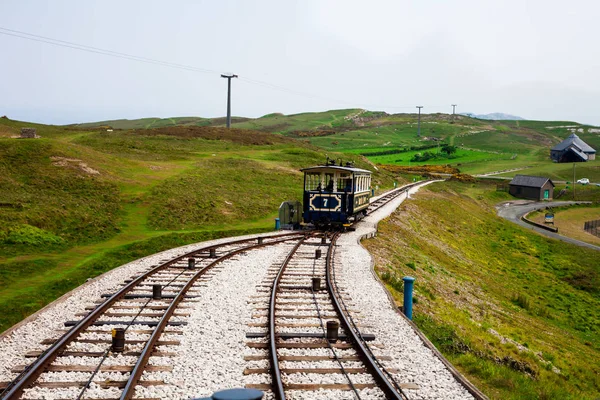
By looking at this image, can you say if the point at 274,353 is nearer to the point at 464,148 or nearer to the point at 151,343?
the point at 151,343

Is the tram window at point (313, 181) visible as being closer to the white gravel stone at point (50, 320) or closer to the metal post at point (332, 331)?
the white gravel stone at point (50, 320)

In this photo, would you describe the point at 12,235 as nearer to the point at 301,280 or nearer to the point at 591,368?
the point at 301,280

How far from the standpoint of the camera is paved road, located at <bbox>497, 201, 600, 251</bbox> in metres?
54.1

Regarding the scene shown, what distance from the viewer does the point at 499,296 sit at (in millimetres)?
27203

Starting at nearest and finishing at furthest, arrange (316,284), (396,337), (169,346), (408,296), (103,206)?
(169,346) → (396,337) → (408,296) → (316,284) → (103,206)

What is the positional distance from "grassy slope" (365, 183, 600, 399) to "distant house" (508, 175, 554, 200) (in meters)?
33.3

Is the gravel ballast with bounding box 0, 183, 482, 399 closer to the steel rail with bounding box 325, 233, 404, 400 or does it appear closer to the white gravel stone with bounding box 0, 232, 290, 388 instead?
the white gravel stone with bounding box 0, 232, 290, 388

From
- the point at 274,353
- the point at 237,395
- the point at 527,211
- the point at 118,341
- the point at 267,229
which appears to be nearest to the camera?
the point at 237,395

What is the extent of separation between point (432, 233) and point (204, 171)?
20386mm

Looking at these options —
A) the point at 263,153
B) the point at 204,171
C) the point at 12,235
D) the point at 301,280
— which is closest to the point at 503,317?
the point at 301,280

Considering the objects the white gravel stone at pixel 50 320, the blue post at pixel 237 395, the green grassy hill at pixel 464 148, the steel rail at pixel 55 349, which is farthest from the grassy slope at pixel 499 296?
the green grassy hill at pixel 464 148

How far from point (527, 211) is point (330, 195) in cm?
5467

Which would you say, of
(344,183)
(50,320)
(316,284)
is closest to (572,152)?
(344,183)

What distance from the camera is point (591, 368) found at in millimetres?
17594
